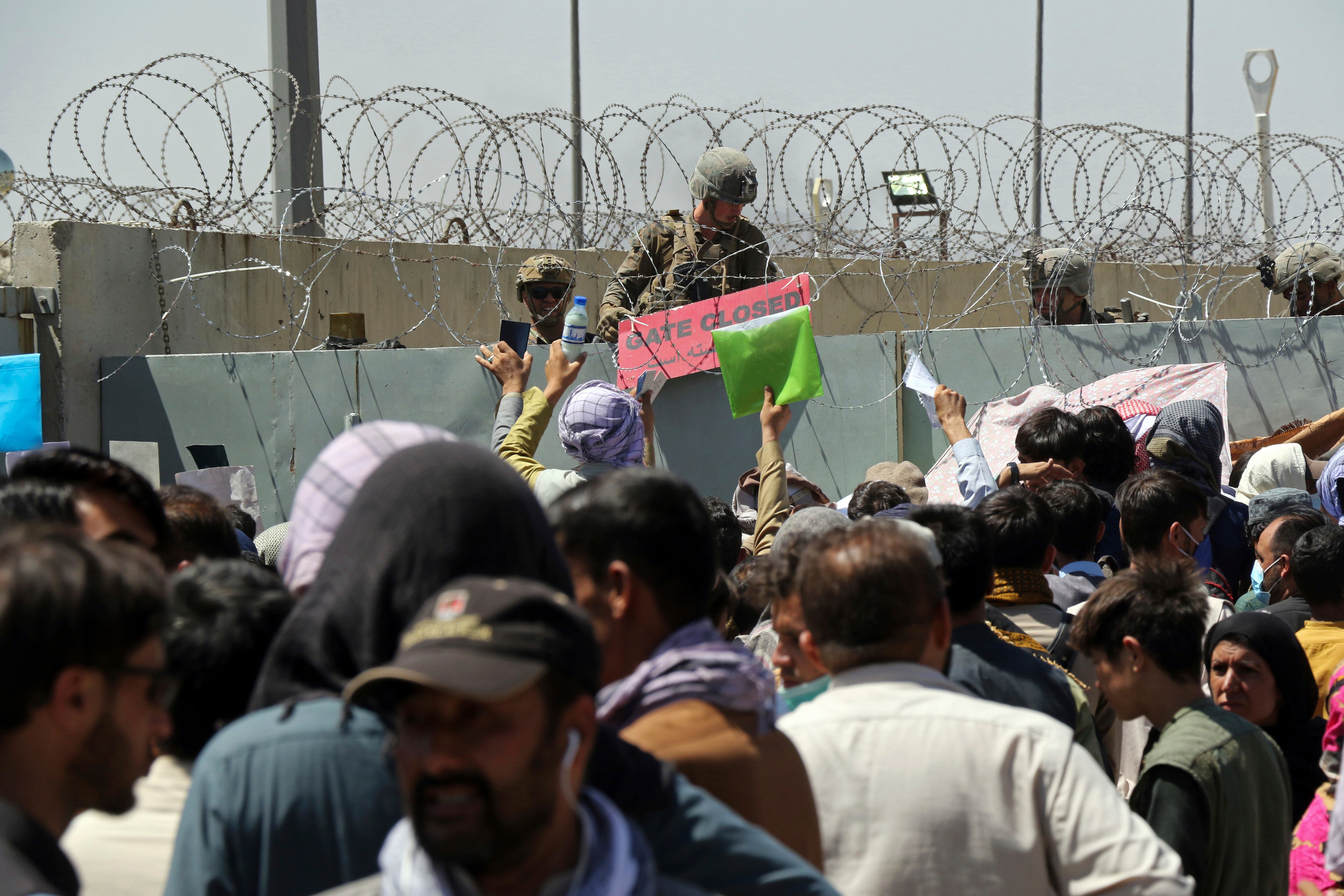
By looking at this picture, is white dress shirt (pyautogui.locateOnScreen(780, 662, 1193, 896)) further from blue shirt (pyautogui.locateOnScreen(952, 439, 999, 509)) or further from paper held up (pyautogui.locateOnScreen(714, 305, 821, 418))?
paper held up (pyautogui.locateOnScreen(714, 305, 821, 418))

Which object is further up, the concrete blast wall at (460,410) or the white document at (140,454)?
the concrete blast wall at (460,410)

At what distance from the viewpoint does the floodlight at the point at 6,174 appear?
7.23 meters

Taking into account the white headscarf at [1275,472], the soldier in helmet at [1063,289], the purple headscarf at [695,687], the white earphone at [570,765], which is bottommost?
the white headscarf at [1275,472]

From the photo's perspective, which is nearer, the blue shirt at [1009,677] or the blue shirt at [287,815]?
the blue shirt at [287,815]

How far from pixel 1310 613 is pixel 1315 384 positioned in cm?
334

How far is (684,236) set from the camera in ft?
22.0

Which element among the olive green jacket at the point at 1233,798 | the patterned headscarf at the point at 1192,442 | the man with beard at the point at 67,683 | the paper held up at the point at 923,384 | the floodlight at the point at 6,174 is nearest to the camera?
the man with beard at the point at 67,683

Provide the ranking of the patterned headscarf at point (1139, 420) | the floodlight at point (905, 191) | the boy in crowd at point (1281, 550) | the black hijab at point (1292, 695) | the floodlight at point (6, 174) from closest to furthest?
1. the black hijab at point (1292, 695)
2. the boy in crowd at point (1281, 550)
3. the patterned headscarf at point (1139, 420)
4. the floodlight at point (6, 174)
5. the floodlight at point (905, 191)

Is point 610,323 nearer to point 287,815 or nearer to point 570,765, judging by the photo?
point 287,815

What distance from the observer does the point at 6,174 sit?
23.7ft

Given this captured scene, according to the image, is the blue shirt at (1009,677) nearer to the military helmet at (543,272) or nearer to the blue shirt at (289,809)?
the blue shirt at (289,809)

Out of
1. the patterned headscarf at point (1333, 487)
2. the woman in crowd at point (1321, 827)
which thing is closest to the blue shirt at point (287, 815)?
the woman in crowd at point (1321, 827)

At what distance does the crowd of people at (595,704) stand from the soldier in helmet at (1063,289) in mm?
3838

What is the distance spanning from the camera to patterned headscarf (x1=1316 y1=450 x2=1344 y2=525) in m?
4.82
